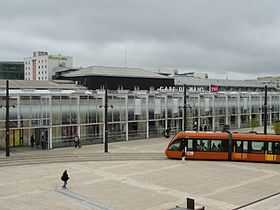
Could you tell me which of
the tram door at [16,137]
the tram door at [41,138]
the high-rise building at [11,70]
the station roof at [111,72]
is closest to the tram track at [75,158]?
the tram door at [41,138]

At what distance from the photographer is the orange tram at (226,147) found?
34.6m

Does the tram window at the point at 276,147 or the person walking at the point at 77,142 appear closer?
the tram window at the point at 276,147

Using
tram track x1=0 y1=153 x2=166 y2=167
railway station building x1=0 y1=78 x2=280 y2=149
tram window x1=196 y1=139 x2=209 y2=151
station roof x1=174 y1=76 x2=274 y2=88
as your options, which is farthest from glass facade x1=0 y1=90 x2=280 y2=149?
station roof x1=174 y1=76 x2=274 y2=88

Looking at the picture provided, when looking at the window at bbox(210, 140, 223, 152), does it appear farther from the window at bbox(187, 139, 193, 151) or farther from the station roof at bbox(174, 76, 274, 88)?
the station roof at bbox(174, 76, 274, 88)

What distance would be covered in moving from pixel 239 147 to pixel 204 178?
8.14 metres

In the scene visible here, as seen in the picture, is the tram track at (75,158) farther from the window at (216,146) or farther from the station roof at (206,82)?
the station roof at (206,82)

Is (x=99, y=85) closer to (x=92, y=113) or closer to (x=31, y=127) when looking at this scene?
(x=92, y=113)

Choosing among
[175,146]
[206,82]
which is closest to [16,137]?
[175,146]

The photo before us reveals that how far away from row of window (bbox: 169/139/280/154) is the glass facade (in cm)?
1343

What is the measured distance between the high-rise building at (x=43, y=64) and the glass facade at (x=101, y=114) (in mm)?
51509

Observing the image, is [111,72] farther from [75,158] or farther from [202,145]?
[202,145]

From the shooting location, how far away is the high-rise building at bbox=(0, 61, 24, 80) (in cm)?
11490

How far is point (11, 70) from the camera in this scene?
120m

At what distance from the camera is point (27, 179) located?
27.6m
